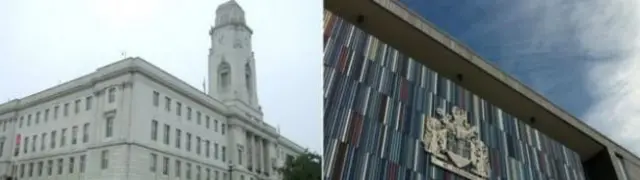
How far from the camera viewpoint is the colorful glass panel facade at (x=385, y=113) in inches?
210

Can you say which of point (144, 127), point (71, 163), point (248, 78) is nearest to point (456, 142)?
point (248, 78)

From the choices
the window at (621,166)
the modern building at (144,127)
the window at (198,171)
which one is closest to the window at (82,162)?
the modern building at (144,127)

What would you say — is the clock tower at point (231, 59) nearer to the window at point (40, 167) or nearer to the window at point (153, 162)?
the window at point (153, 162)

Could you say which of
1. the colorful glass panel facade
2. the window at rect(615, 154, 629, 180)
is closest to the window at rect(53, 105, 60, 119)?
the colorful glass panel facade

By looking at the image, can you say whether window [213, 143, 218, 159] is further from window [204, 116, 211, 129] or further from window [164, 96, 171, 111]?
window [164, 96, 171, 111]

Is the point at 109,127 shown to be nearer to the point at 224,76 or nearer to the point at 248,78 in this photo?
the point at 224,76

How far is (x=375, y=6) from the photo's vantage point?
7262 mm

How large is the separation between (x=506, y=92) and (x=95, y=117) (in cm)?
978

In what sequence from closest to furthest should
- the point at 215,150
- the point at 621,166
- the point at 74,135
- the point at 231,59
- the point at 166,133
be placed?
the point at 74,135, the point at 166,133, the point at 215,150, the point at 231,59, the point at 621,166

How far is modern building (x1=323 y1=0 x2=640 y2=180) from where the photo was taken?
562cm

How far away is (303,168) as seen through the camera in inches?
80.7

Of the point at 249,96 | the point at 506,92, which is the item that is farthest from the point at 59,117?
the point at 506,92

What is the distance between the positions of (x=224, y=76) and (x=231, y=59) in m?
0.09

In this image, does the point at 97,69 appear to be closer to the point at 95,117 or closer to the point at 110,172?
the point at 95,117
